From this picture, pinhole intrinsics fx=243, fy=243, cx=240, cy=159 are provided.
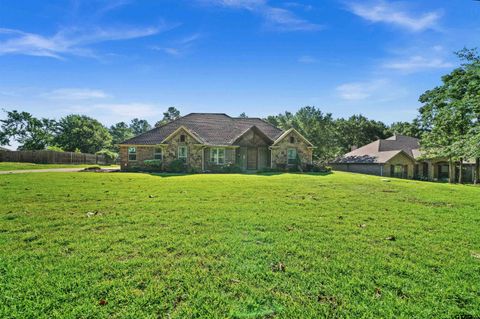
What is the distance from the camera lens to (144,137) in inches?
1017

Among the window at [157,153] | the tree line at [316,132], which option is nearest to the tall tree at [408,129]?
the tree line at [316,132]

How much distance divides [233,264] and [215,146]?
21888 mm

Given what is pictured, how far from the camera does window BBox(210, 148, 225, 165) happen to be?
25.4 meters

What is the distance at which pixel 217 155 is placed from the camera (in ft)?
83.9

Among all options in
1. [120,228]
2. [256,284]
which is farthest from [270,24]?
[256,284]

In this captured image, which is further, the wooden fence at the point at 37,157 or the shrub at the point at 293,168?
the wooden fence at the point at 37,157

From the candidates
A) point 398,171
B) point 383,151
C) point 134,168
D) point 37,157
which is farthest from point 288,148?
point 37,157

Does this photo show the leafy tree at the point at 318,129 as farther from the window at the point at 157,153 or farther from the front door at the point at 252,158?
the window at the point at 157,153

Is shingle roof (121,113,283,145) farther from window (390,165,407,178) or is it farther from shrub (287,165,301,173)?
window (390,165,407,178)

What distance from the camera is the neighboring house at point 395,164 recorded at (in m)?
29.5

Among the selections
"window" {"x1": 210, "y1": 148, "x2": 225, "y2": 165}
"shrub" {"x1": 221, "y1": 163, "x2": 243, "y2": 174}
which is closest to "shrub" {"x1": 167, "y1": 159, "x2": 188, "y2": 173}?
"window" {"x1": 210, "y1": 148, "x2": 225, "y2": 165}

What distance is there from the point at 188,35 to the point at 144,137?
1574 centimetres

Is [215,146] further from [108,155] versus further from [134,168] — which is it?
[108,155]

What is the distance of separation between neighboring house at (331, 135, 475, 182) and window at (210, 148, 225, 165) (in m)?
18.4
